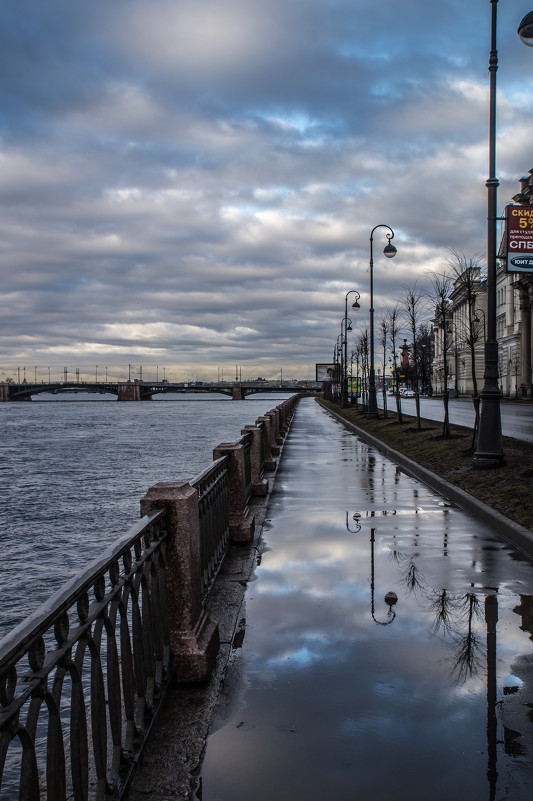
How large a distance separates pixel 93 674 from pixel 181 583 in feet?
4.47

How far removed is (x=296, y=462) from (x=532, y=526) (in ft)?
31.3

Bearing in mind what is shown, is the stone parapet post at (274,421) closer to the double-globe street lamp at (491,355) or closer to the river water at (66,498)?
the river water at (66,498)

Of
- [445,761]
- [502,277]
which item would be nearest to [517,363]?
[502,277]

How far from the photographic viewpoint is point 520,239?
14633 mm

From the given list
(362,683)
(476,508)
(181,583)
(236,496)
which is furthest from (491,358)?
(181,583)

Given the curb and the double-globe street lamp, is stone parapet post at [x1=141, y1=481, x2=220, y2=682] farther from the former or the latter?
the double-globe street lamp

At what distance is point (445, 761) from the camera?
322 centimetres

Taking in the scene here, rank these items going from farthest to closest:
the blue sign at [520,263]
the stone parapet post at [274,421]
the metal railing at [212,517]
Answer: the stone parapet post at [274,421]
the blue sign at [520,263]
the metal railing at [212,517]

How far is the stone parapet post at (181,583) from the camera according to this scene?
3.96 metres

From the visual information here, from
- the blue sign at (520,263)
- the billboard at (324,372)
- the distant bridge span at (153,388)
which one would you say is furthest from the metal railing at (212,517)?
the distant bridge span at (153,388)

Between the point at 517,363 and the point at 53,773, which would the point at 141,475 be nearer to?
the point at 53,773

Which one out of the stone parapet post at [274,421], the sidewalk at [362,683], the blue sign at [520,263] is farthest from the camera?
the stone parapet post at [274,421]

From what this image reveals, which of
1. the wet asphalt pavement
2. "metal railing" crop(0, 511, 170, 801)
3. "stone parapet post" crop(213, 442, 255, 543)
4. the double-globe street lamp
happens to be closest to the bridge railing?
"metal railing" crop(0, 511, 170, 801)

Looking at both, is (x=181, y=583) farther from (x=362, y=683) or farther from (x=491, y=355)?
(x=491, y=355)
